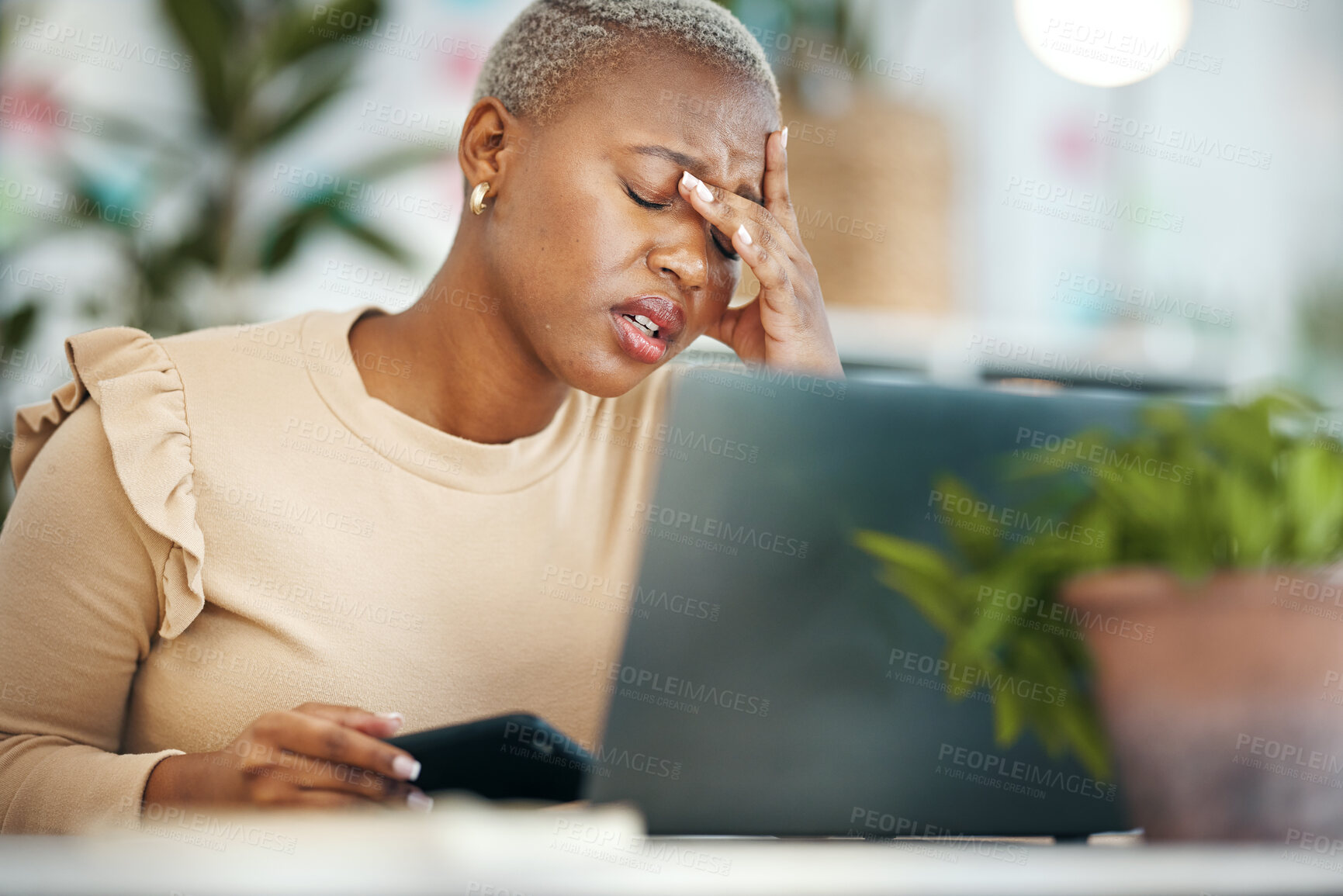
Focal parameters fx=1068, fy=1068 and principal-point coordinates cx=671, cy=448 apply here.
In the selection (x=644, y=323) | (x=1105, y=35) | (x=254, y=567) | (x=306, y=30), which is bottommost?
(x=254, y=567)

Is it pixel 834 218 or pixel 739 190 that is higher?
pixel 834 218

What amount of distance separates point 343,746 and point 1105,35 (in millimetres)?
2497

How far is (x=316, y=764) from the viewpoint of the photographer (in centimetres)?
58

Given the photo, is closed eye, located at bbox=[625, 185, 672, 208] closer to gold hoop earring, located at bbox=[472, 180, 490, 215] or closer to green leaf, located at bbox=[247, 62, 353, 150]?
gold hoop earring, located at bbox=[472, 180, 490, 215]

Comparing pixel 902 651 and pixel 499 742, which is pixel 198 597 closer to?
pixel 499 742

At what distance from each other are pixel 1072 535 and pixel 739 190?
0.32 metres

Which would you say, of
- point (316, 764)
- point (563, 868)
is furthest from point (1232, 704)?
point (316, 764)

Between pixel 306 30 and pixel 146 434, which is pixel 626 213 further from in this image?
pixel 306 30

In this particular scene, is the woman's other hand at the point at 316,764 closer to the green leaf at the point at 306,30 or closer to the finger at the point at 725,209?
the finger at the point at 725,209

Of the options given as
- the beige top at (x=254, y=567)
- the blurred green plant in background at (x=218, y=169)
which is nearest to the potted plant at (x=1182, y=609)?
the beige top at (x=254, y=567)

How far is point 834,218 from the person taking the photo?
185cm

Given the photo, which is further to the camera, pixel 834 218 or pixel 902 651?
pixel 834 218

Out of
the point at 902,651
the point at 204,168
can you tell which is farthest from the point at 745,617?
the point at 204,168

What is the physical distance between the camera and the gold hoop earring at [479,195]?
0.77 meters
